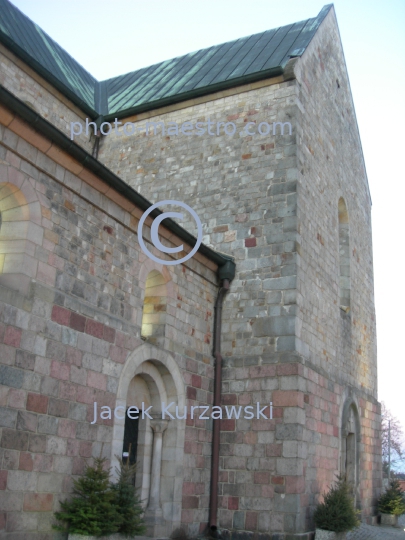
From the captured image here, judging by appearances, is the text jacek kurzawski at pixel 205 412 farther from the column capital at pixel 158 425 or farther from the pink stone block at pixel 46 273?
the pink stone block at pixel 46 273

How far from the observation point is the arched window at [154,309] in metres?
10.5

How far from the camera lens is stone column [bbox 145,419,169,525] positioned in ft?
32.1

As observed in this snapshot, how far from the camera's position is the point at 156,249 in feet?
34.8

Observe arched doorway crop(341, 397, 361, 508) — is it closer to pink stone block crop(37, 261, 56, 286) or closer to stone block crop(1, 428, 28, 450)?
pink stone block crop(37, 261, 56, 286)

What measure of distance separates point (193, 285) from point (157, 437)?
2.85m

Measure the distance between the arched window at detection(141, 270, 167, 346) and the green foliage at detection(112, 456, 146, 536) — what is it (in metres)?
2.68

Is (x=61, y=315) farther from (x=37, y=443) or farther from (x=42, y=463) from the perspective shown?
(x=42, y=463)

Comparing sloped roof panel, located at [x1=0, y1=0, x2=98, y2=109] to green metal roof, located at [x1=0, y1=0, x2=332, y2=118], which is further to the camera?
green metal roof, located at [x1=0, y1=0, x2=332, y2=118]

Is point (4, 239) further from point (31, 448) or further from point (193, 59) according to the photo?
point (193, 59)

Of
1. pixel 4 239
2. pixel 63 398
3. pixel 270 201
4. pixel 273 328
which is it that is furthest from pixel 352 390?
pixel 4 239

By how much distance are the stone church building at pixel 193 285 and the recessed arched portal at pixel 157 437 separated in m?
0.03

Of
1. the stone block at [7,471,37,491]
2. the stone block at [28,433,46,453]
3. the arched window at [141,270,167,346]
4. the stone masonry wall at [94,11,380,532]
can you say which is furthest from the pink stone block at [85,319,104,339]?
the stone masonry wall at [94,11,380,532]

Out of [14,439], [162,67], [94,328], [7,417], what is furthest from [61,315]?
[162,67]

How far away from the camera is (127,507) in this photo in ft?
26.4
